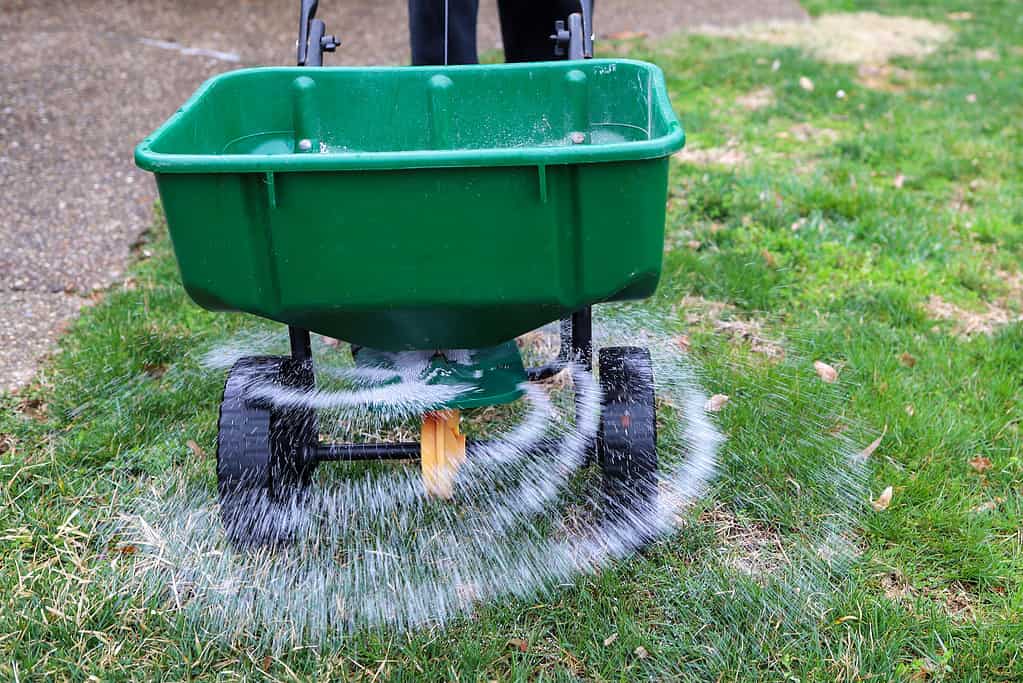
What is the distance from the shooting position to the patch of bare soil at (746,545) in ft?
7.34

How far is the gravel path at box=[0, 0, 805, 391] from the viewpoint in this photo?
3.58 meters

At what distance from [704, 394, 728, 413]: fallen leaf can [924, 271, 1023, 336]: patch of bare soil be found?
95 centimetres

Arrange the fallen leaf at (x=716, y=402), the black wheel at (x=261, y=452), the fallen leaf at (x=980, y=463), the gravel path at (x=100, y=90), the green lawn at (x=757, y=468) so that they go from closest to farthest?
the green lawn at (x=757, y=468) < the black wheel at (x=261, y=452) < the fallen leaf at (x=980, y=463) < the fallen leaf at (x=716, y=402) < the gravel path at (x=100, y=90)

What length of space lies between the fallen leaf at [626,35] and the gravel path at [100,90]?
0.35ft

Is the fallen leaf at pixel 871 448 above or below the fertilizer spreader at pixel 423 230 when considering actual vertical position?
below

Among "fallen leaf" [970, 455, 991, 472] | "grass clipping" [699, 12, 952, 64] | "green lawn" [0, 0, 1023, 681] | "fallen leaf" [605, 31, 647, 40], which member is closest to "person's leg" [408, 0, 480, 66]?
"green lawn" [0, 0, 1023, 681]

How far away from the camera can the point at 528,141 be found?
263 centimetres

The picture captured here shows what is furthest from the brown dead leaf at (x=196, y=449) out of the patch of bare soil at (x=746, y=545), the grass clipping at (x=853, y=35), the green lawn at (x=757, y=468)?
the grass clipping at (x=853, y=35)

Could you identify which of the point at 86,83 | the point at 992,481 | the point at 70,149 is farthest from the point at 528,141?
the point at 86,83

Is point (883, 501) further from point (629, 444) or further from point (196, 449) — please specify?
point (196, 449)

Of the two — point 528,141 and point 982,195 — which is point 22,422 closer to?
point 528,141

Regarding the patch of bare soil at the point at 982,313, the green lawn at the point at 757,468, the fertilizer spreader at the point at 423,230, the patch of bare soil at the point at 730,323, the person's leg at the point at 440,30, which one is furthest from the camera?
the patch of bare soil at the point at 982,313

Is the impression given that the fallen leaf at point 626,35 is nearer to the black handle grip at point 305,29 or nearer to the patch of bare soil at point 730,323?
the patch of bare soil at point 730,323

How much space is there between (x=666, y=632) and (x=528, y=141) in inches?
50.5
